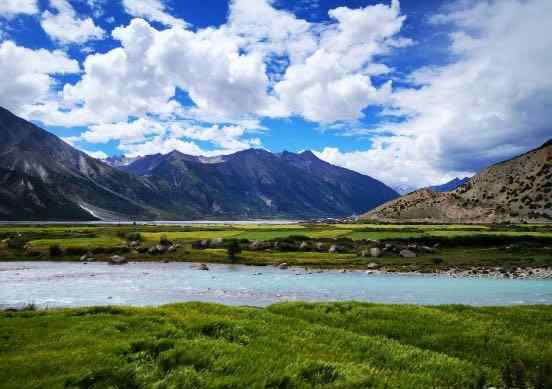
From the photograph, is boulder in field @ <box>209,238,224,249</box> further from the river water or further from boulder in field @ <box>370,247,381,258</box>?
boulder in field @ <box>370,247,381,258</box>

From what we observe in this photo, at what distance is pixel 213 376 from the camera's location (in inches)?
479

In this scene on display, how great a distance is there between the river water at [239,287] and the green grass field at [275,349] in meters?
20.9

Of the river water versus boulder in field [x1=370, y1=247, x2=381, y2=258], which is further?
boulder in field [x1=370, y1=247, x2=381, y2=258]

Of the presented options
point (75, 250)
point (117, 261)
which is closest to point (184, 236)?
point (75, 250)

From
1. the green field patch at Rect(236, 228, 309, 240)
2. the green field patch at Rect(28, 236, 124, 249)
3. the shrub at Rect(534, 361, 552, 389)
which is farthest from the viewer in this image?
the green field patch at Rect(236, 228, 309, 240)

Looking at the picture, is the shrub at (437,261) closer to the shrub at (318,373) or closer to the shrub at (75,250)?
the shrub at (318,373)

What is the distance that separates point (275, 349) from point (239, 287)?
40479 mm

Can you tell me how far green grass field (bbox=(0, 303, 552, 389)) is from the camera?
12.1 m

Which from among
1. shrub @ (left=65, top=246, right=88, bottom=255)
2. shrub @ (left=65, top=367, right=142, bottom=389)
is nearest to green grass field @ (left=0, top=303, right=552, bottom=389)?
shrub @ (left=65, top=367, right=142, bottom=389)

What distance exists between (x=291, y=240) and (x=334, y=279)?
48.2 m

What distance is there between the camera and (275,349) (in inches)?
590

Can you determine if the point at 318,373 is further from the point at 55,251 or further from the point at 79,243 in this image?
the point at 79,243

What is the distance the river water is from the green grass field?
20886mm

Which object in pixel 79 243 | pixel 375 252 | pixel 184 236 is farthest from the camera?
pixel 184 236
